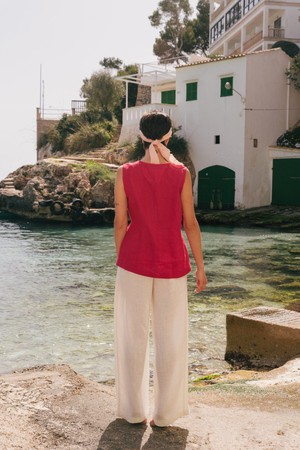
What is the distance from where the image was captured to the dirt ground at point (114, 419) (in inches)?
133

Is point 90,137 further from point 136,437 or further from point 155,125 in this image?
point 136,437

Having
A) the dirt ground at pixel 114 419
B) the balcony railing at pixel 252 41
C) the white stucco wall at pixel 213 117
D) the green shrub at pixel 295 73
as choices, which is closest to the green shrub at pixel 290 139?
the green shrub at pixel 295 73

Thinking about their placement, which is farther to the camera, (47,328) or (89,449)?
(47,328)

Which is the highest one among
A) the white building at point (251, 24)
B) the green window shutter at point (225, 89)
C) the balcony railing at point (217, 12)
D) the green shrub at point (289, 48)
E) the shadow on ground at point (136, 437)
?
the balcony railing at point (217, 12)

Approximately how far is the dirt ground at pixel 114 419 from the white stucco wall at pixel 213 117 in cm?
2833

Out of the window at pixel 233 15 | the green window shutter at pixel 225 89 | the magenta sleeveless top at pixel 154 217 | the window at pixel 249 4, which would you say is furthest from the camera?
the window at pixel 233 15

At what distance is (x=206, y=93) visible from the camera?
33.8 m

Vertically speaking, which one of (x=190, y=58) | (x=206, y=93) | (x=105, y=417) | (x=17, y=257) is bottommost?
(x=17, y=257)

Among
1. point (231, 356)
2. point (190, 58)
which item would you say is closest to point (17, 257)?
point (231, 356)

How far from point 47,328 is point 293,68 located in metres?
27.7

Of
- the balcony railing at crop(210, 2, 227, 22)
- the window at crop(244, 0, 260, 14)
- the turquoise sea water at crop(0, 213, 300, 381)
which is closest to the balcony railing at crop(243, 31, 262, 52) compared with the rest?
the window at crop(244, 0, 260, 14)

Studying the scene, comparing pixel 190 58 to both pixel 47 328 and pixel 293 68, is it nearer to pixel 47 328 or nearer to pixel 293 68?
pixel 293 68

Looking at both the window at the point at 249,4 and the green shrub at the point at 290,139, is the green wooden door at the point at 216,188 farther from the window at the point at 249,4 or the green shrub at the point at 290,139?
Answer: the window at the point at 249,4

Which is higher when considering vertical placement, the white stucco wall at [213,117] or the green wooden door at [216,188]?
the white stucco wall at [213,117]
